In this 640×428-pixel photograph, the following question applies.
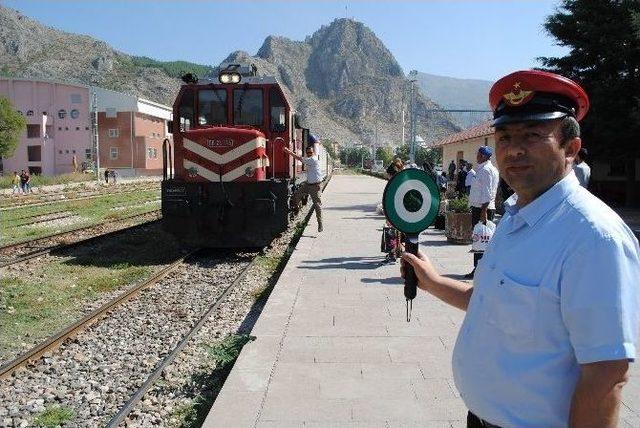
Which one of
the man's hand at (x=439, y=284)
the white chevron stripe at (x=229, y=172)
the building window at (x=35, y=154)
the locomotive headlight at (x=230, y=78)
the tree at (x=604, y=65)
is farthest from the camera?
the building window at (x=35, y=154)

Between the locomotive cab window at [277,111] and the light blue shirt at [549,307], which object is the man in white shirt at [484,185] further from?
the light blue shirt at [549,307]

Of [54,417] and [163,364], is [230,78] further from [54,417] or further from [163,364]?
[54,417]

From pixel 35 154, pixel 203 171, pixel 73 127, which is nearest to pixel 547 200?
pixel 203 171

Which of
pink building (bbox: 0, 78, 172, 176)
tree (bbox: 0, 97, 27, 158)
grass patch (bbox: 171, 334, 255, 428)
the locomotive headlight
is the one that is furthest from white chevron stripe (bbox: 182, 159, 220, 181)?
pink building (bbox: 0, 78, 172, 176)

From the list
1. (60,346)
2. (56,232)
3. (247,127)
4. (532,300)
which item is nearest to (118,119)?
(56,232)

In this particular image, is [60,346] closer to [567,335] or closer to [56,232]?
[567,335]

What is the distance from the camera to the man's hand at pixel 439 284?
2312 mm

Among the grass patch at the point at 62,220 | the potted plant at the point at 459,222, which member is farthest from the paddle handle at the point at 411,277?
the grass patch at the point at 62,220

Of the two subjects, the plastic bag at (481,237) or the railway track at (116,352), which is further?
the plastic bag at (481,237)

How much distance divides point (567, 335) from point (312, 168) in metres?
11.2

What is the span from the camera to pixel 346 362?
4887mm

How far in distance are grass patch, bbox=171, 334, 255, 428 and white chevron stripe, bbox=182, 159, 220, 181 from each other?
16.4 feet

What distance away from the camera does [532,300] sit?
1.55 metres

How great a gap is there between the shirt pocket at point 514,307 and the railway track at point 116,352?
3.34 m
